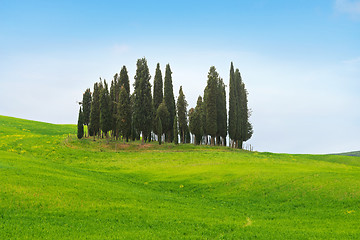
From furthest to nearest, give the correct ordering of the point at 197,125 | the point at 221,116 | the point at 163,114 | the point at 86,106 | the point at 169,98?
1. the point at 86,106
2. the point at 169,98
3. the point at 221,116
4. the point at 197,125
5. the point at 163,114

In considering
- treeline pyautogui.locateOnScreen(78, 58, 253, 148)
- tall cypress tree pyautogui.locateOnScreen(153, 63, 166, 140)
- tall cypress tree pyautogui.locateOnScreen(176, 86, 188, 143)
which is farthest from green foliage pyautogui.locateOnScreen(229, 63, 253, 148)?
tall cypress tree pyautogui.locateOnScreen(153, 63, 166, 140)

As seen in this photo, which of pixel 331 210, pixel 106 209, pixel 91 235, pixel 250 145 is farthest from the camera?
pixel 250 145

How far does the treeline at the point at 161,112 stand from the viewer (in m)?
75.8

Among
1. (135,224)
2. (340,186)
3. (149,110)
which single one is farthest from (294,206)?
(149,110)

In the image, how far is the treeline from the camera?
249 feet

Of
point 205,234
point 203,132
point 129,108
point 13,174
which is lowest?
point 205,234

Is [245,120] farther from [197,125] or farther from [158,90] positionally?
[158,90]

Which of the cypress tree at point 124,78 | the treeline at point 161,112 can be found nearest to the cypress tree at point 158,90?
the treeline at point 161,112

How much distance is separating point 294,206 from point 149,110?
51996 millimetres

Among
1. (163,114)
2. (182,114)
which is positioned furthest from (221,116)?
(163,114)

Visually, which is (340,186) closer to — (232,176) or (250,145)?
(232,176)

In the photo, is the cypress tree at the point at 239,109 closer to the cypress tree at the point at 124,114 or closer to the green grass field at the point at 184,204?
the cypress tree at the point at 124,114

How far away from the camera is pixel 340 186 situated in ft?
101

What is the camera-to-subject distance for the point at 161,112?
7894 cm
